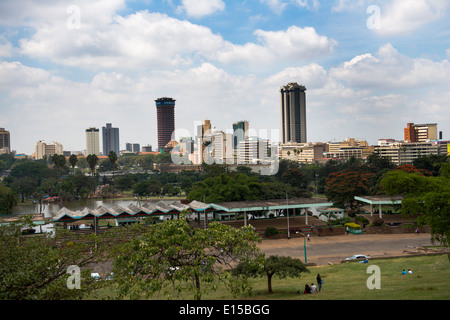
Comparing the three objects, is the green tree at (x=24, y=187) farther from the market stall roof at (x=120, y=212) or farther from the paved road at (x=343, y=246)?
the paved road at (x=343, y=246)

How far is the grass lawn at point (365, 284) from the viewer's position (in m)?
16.8

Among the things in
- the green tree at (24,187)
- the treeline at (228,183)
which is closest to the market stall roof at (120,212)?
the treeline at (228,183)

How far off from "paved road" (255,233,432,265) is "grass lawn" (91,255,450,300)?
11.3ft

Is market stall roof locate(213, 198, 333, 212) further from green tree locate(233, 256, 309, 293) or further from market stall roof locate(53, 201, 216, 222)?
green tree locate(233, 256, 309, 293)

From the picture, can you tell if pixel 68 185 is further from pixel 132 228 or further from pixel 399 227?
pixel 132 228

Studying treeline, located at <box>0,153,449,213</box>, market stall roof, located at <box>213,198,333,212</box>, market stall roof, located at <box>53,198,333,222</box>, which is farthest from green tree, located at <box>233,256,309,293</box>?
market stall roof, located at <box>213,198,333,212</box>

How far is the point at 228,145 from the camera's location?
18125cm

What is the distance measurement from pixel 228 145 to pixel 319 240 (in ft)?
463

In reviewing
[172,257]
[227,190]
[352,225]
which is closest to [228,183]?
[227,190]

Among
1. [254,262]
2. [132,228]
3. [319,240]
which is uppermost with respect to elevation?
[132,228]

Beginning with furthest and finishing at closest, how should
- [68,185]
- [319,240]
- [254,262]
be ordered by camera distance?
[68,185] < [319,240] < [254,262]

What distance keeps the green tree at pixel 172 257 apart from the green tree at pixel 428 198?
27.1ft

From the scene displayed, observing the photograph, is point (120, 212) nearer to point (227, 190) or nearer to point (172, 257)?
point (227, 190)
